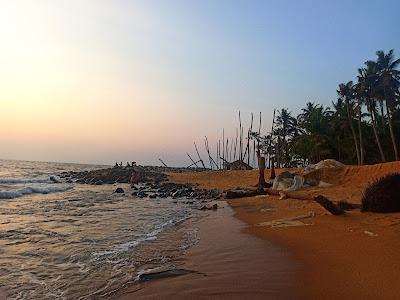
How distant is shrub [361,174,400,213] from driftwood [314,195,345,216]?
82 centimetres

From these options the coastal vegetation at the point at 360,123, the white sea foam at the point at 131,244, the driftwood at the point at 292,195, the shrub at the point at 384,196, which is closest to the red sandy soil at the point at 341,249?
the shrub at the point at 384,196

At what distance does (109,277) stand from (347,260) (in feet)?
13.1

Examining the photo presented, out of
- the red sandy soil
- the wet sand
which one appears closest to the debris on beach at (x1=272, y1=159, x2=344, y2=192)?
the red sandy soil

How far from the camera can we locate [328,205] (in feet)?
35.4

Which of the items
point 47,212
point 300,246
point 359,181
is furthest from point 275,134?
point 300,246

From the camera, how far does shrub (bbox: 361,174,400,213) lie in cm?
1041

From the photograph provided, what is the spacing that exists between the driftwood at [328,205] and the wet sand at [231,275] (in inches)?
104

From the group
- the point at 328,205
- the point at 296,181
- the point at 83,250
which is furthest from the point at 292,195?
the point at 83,250

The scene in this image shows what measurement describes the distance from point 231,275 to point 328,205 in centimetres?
577

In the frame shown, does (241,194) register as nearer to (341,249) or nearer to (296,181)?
(296,181)

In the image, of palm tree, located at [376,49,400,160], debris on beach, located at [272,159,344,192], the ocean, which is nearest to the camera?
the ocean

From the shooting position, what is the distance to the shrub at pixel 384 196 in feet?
34.2

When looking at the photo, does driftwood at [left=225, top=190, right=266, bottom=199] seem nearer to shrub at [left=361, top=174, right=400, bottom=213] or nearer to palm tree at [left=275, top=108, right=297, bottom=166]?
shrub at [left=361, top=174, right=400, bottom=213]

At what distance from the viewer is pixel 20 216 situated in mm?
14391
